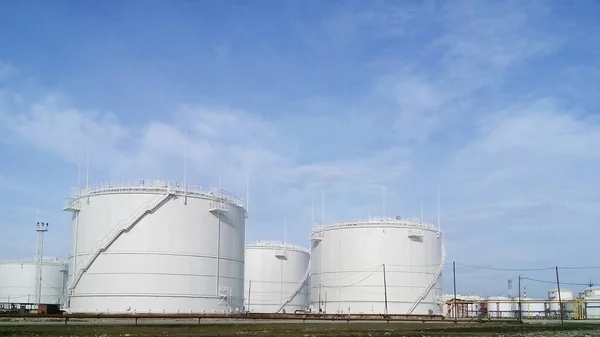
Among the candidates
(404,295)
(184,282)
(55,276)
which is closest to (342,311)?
(404,295)

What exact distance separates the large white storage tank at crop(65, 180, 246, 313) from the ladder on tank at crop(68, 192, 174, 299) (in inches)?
3.4

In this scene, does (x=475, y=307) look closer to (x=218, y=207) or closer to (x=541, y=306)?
(x=541, y=306)

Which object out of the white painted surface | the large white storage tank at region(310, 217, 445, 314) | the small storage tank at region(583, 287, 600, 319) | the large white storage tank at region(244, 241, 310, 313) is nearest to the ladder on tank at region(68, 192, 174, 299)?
Result: the large white storage tank at region(310, 217, 445, 314)

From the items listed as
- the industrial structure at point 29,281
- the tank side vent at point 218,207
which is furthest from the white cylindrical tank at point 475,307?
the industrial structure at point 29,281

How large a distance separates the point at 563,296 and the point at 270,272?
58.7 m

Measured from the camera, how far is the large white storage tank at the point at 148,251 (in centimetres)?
5734

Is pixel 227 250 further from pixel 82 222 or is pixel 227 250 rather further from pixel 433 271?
pixel 433 271

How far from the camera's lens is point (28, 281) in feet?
317

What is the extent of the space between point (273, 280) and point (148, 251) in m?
35.2

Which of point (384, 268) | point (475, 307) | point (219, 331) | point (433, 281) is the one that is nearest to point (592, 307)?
point (475, 307)

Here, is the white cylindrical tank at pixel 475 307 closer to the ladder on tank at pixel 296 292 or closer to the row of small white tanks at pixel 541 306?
the row of small white tanks at pixel 541 306

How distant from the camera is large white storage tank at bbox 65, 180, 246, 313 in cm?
5734

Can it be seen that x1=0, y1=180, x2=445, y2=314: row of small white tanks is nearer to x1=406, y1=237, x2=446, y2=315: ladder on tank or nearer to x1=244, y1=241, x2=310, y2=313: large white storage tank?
x1=406, y1=237, x2=446, y2=315: ladder on tank

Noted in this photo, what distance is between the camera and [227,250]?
206 feet
